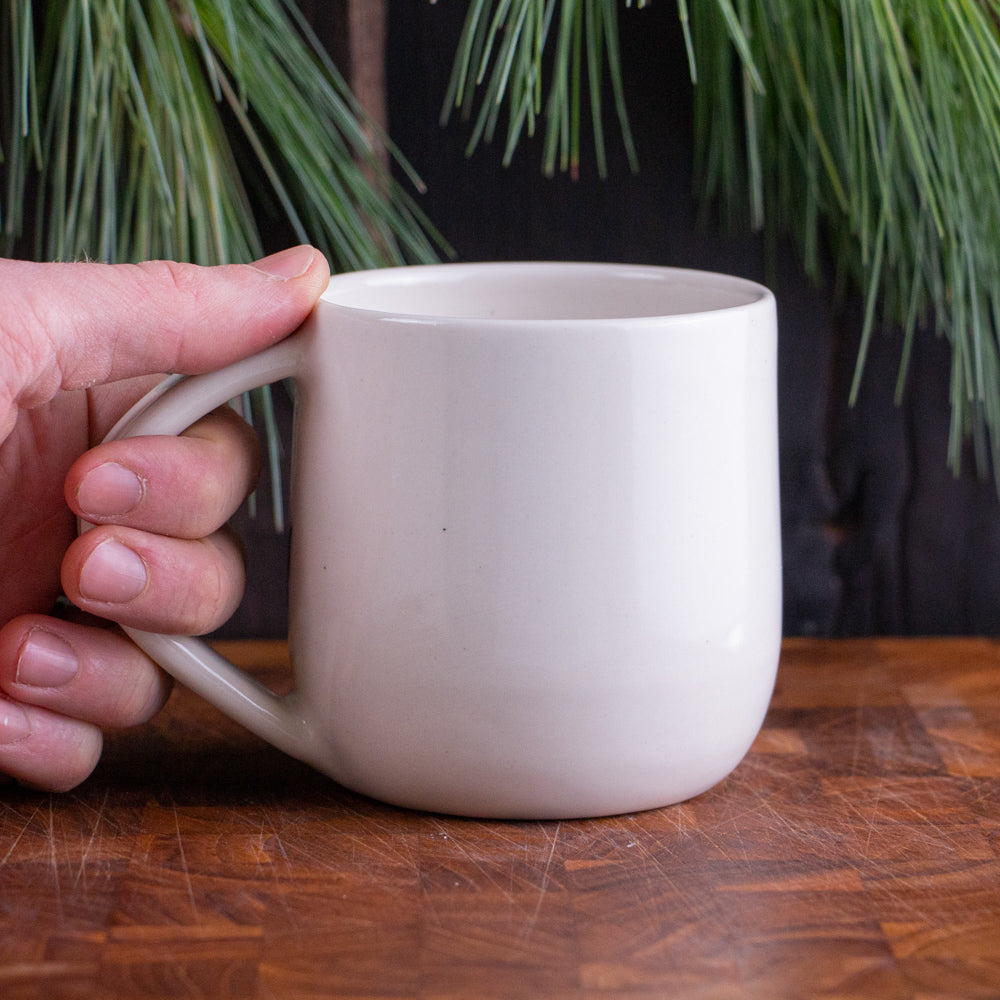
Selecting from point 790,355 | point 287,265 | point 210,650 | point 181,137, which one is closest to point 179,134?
point 181,137

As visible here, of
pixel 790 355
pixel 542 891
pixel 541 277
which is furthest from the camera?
pixel 790 355

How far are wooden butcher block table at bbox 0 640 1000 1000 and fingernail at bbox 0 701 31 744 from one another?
3cm

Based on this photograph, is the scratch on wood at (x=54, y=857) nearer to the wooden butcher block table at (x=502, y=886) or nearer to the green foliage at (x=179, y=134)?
the wooden butcher block table at (x=502, y=886)

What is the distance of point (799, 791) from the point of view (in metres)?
0.55

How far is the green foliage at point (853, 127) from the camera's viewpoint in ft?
1.92

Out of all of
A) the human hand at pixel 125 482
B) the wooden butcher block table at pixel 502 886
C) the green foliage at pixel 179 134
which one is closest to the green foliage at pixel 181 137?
the green foliage at pixel 179 134

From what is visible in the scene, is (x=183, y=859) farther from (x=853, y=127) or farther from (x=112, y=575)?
(x=853, y=127)

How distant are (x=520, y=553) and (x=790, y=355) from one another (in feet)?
1.15

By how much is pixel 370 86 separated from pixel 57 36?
16 centimetres

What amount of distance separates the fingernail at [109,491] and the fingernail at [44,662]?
0.21 feet

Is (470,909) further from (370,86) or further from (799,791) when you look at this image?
(370,86)

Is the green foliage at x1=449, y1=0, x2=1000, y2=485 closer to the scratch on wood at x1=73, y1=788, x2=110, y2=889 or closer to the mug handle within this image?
the mug handle

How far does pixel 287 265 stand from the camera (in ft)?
1.64

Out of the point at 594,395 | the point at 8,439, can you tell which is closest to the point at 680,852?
the point at 594,395
